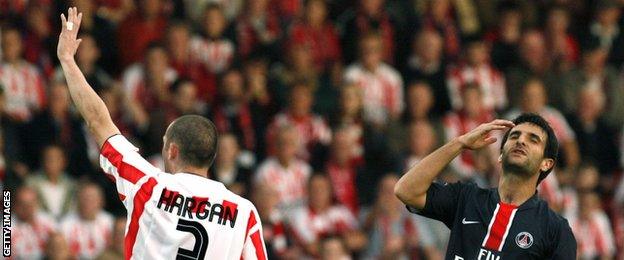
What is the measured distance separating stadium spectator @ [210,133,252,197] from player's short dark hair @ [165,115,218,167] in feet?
23.7

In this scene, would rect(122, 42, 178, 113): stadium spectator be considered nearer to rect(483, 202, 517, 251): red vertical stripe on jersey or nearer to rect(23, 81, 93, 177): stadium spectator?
rect(23, 81, 93, 177): stadium spectator

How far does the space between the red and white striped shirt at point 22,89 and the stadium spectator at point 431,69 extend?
4354mm

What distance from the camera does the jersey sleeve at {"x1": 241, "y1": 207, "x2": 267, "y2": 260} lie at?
7785 millimetres

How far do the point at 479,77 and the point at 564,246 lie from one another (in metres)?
9.61

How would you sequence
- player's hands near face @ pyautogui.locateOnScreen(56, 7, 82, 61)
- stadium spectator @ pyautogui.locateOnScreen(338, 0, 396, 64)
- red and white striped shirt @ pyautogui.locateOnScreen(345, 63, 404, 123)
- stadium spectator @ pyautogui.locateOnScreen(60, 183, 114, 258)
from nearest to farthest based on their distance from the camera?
1. player's hands near face @ pyautogui.locateOnScreen(56, 7, 82, 61)
2. stadium spectator @ pyautogui.locateOnScreen(60, 183, 114, 258)
3. red and white striped shirt @ pyautogui.locateOnScreen(345, 63, 404, 123)
4. stadium spectator @ pyautogui.locateOnScreen(338, 0, 396, 64)

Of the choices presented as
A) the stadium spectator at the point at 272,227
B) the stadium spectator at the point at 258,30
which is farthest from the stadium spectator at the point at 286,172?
the stadium spectator at the point at 258,30

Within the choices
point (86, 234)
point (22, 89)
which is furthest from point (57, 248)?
point (22, 89)

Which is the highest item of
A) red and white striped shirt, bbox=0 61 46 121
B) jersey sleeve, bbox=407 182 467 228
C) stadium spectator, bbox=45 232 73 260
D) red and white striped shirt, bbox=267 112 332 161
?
red and white striped shirt, bbox=0 61 46 121

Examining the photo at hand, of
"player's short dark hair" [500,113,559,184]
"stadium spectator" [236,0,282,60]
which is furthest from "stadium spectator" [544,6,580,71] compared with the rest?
"player's short dark hair" [500,113,559,184]

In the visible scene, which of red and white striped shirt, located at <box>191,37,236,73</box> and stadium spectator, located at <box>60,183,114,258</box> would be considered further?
red and white striped shirt, located at <box>191,37,236,73</box>

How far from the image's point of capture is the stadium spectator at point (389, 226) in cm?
1525

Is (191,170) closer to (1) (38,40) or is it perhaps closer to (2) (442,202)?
(2) (442,202)

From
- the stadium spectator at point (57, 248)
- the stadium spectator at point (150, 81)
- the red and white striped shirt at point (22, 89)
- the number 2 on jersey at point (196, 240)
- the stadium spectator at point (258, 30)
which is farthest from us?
→ the stadium spectator at point (258, 30)

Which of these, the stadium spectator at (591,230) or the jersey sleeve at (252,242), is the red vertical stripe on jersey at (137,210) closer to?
the jersey sleeve at (252,242)
